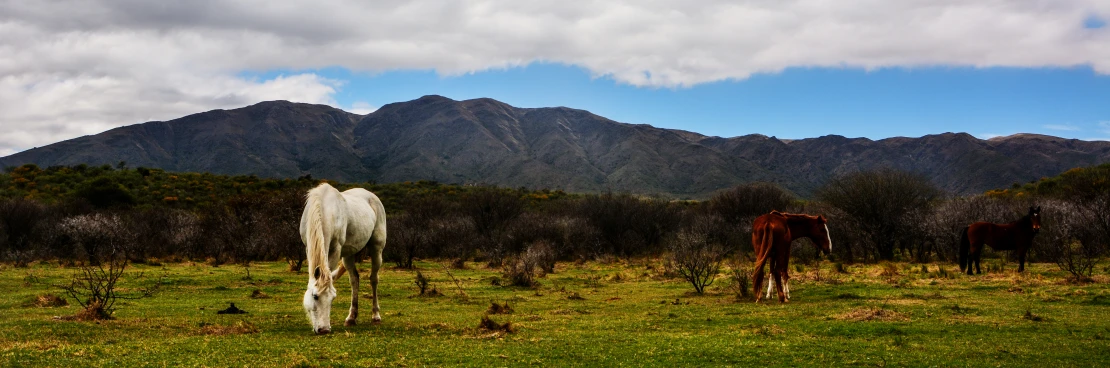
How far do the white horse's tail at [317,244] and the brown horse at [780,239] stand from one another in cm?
1044

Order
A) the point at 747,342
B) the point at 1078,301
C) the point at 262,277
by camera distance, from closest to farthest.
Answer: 1. the point at 747,342
2. the point at 1078,301
3. the point at 262,277

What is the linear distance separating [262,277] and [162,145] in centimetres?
19748

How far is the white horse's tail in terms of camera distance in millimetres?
10383

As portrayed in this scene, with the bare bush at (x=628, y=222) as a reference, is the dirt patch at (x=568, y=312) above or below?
below

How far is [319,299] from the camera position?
10500mm

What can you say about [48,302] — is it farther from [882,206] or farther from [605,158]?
[605,158]

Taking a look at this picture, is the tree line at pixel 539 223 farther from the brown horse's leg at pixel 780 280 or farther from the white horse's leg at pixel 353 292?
the white horse's leg at pixel 353 292

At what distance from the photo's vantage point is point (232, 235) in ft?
128

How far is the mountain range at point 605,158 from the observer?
137375 millimetres

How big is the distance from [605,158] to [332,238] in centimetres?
15202

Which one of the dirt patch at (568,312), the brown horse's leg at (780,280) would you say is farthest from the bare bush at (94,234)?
the brown horse's leg at (780,280)

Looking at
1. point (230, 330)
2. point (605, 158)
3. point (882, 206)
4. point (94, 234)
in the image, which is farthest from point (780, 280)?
point (605, 158)

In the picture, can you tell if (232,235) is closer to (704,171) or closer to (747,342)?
(747,342)

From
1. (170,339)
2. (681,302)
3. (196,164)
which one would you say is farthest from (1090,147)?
(196,164)
